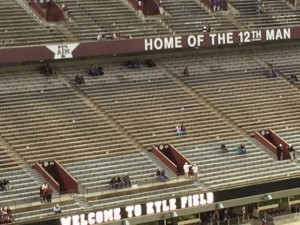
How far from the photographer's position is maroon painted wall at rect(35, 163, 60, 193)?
34344 millimetres

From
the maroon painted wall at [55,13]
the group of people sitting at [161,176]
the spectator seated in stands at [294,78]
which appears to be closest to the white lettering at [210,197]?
the group of people sitting at [161,176]

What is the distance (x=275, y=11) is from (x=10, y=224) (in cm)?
2736

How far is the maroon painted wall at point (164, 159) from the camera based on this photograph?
37562mm

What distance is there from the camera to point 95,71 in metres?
44.0

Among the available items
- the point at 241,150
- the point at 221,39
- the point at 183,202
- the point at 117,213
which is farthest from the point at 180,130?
the point at 117,213

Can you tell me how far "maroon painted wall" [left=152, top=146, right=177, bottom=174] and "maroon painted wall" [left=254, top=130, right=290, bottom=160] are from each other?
604 centimetres

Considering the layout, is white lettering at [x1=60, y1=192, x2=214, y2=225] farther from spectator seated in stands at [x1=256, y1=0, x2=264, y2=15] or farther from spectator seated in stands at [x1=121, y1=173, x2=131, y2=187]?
spectator seated in stands at [x1=256, y1=0, x2=264, y2=15]

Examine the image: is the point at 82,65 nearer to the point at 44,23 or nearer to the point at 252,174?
the point at 44,23

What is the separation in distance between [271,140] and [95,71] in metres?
10.3

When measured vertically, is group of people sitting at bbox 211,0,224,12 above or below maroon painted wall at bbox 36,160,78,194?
above

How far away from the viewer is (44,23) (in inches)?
1747

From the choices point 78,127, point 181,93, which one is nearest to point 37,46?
point 78,127

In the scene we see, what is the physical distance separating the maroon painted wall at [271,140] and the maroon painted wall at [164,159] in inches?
238

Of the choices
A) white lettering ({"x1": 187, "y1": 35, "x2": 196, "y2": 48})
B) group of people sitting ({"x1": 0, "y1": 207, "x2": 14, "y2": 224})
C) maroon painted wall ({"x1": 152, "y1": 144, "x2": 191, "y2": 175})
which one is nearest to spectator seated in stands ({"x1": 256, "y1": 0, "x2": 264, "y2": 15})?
white lettering ({"x1": 187, "y1": 35, "x2": 196, "y2": 48})
